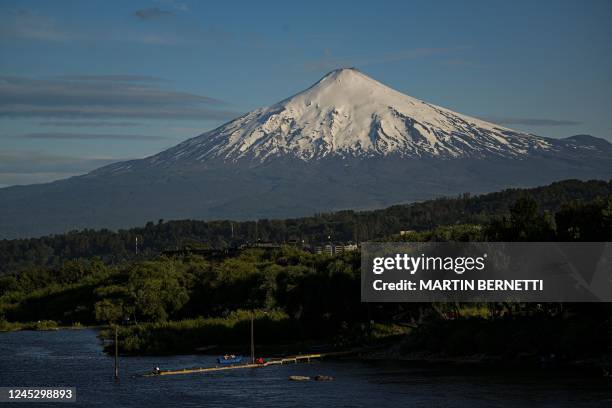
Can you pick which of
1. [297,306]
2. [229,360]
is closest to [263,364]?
[229,360]

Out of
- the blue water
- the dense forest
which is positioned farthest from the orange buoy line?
the dense forest

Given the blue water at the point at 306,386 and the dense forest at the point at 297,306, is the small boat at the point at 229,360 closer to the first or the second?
the blue water at the point at 306,386

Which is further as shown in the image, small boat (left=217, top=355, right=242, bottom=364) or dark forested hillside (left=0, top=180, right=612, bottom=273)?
dark forested hillside (left=0, top=180, right=612, bottom=273)

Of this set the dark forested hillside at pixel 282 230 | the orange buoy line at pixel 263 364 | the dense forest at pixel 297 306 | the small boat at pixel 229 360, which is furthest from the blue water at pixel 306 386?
the dark forested hillside at pixel 282 230

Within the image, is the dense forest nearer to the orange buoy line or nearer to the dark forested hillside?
the orange buoy line

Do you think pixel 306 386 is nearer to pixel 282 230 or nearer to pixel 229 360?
pixel 229 360

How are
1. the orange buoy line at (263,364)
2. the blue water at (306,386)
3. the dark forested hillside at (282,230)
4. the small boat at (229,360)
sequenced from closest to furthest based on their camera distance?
1. the blue water at (306,386)
2. the orange buoy line at (263,364)
3. the small boat at (229,360)
4. the dark forested hillside at (282,230)
